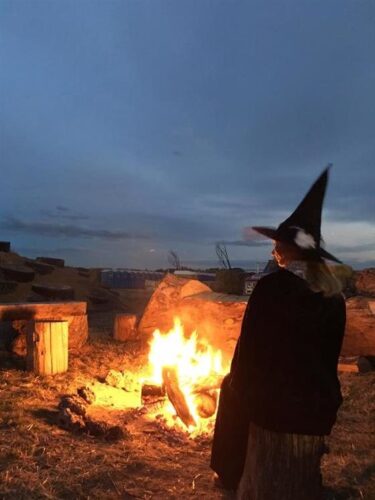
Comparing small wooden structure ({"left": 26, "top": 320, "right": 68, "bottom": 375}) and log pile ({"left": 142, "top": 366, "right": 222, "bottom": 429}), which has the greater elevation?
small wooden structure ({"left": 26, "top": 320, "right": 68, "bottom": 375})

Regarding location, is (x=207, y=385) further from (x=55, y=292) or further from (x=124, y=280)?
(x=124, y=280)

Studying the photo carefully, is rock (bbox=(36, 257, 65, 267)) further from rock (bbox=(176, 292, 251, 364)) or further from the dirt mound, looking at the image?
rock (bbox=(176, 292, 251, 364))

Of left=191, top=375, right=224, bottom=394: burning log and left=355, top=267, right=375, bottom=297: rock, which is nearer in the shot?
left=191, top=375, right=224, bottom=394: burning log

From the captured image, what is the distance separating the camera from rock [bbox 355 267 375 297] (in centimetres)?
902

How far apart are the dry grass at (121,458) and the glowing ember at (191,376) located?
1.60 feet

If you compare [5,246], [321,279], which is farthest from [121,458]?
[5,246]

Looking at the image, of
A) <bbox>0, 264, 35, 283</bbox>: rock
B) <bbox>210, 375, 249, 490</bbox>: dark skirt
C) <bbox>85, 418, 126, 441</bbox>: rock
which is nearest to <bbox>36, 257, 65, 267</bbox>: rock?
<bbox>0, 264, 35, 283</bbox>: rock

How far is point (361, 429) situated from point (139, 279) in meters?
22.9

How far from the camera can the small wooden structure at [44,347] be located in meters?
7.52

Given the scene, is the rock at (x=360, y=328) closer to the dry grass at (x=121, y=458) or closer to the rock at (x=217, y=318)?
the dry grass at (x=121, y=458)

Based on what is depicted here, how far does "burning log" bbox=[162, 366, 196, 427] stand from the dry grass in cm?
32

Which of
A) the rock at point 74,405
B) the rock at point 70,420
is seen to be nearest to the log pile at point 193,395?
the rock at point 74,405

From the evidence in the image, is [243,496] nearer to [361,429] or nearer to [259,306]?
[259,306]

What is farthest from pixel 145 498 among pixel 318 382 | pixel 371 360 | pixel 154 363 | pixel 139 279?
pixel 139 279
